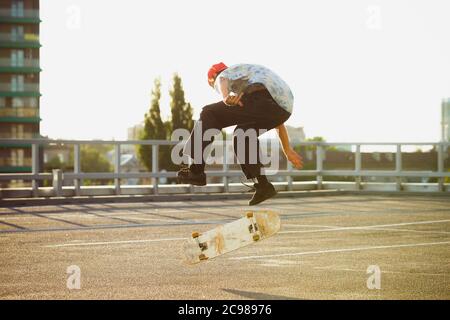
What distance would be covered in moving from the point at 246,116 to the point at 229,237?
1361 mm

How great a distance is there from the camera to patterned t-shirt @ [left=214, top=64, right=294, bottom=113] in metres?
7.32

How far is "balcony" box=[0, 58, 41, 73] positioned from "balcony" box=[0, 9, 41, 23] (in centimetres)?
352

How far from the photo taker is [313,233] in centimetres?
1232

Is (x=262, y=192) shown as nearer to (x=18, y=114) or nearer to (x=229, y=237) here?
(x=229, y=237)

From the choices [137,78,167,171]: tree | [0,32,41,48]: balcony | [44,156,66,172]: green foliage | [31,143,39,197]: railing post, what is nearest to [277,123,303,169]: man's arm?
[31,143,39,197]: railing post

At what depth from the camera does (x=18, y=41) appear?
74.0 m

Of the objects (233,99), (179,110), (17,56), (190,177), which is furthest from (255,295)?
(179,110)

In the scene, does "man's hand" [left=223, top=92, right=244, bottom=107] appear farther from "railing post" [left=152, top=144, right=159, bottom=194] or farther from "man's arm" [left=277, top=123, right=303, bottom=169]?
"railing post" [left=152, top=144, right=159, bottom=194]

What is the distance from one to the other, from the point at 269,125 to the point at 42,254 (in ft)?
12.1

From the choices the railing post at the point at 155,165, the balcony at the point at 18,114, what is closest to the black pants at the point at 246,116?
the railing post at the point at 155,165

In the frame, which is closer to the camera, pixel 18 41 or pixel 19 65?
pixel 18 41

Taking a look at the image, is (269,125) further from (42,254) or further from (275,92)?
(42,254)

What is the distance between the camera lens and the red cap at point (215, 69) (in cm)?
750
